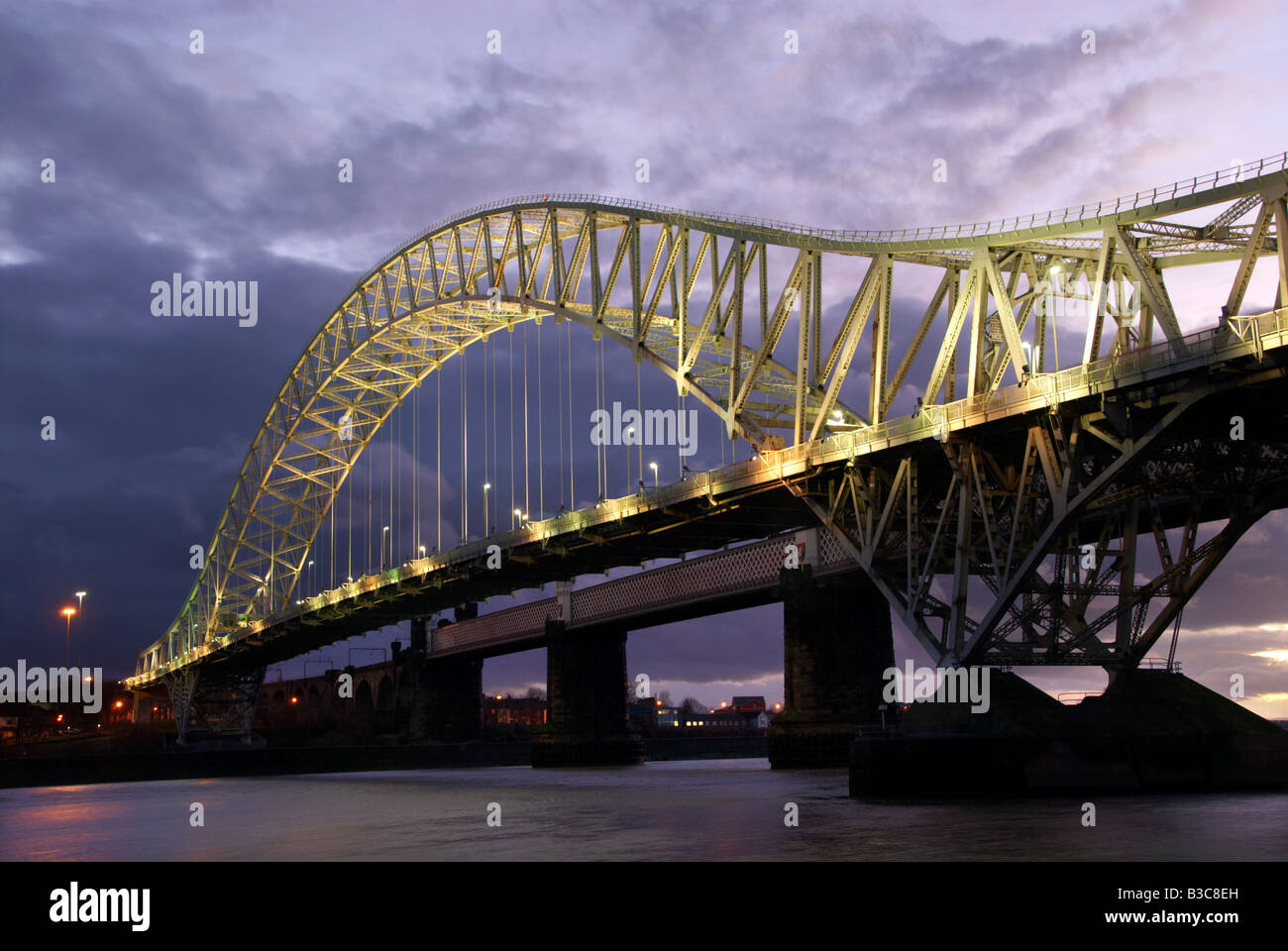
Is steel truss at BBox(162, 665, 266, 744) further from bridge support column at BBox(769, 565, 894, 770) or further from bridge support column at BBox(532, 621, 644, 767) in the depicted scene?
bridge support column at BBox(769, 565, 894, 770)

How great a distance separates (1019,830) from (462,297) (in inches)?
2543

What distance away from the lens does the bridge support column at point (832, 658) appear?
218 ft

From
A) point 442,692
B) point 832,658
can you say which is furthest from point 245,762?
point 832,658

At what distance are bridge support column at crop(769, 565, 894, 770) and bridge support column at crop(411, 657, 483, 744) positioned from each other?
2557 inches

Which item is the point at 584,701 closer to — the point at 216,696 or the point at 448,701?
the point at 448,701

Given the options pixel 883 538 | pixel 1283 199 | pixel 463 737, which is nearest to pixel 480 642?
pixel 463 737

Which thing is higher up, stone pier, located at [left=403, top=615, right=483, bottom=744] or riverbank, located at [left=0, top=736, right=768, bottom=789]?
stone pier, located at [left=403, top=615, right=483, bottom=744]

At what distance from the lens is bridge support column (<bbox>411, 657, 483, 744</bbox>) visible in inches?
5059

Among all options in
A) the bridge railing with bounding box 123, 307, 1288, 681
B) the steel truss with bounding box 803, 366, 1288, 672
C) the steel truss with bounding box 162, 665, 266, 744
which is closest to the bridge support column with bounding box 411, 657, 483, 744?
the steel truss with bounding box 162, 665, 266, 744

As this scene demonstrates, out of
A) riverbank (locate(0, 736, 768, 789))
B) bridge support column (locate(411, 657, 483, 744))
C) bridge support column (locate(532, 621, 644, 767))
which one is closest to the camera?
riverbank (locate(0, 736, 768, 789))

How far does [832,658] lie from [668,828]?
32672 millimetres

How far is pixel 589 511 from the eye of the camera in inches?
2901

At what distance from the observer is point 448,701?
130 meters

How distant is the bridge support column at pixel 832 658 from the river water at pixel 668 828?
9.90 metres
